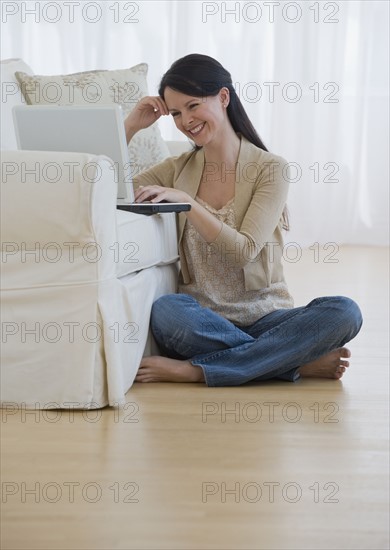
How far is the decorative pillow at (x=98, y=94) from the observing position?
314 cm

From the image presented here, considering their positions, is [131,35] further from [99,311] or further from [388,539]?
[388,539]

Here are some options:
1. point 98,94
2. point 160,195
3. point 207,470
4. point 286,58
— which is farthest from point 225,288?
point 286,58

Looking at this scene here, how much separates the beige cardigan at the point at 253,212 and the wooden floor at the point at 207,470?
0.96ft

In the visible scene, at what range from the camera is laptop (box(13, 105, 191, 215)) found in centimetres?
213

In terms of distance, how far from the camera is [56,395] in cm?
191

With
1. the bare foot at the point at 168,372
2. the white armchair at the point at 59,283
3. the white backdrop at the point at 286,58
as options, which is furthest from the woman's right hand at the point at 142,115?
the white backdrop at the point at 286,58

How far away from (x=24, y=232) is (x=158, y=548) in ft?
2.87

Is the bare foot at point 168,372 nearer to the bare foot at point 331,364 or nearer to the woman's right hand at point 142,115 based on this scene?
the bare foot at point 331,364

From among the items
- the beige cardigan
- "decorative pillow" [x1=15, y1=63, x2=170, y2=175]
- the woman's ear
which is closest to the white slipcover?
the beige cardigan

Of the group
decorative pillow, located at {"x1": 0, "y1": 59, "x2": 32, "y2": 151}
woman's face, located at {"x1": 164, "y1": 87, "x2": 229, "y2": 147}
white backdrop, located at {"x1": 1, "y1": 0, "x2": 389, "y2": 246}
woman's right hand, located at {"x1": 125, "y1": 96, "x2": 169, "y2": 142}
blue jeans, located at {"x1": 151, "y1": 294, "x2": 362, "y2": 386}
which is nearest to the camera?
blue jeans, located at {"x1": 151, "y1": 294, "x2": 362, "y2": 386}

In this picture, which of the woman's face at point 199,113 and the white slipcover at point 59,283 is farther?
the woman's face at point 199,113

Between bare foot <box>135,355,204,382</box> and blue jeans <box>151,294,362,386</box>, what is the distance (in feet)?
0.08

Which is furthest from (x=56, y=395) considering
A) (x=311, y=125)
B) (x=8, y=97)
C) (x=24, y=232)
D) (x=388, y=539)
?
(x=311, y=125)

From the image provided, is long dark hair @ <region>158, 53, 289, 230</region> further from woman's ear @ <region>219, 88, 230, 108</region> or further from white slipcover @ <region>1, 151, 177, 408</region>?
white slipcover @ <region>1, 151, 177, 408</region>
